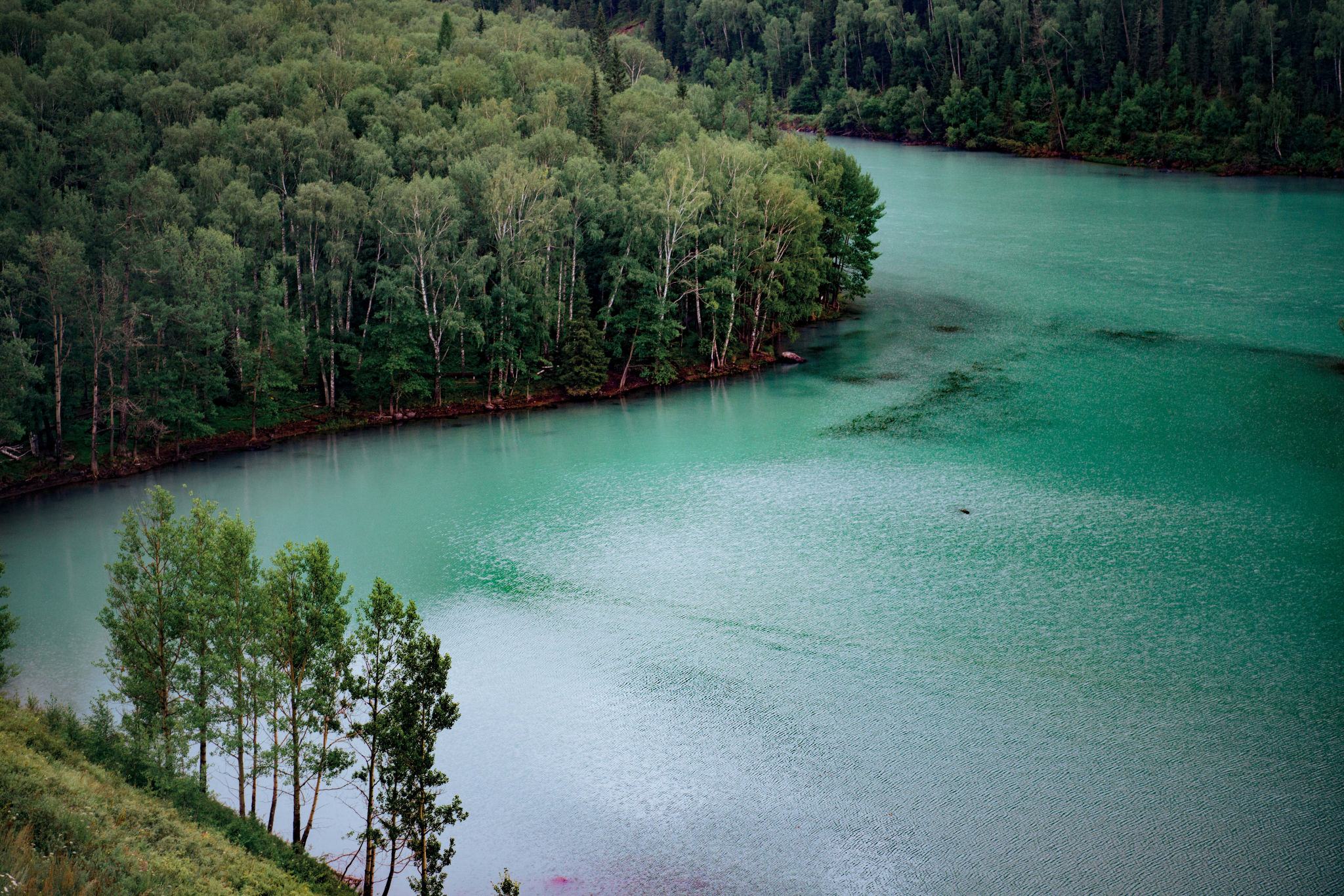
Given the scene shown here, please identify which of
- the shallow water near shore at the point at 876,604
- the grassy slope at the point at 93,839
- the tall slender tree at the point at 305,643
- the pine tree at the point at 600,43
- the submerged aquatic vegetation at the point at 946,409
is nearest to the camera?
the grassy slope at the point at 93,839

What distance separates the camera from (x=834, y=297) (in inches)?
2950

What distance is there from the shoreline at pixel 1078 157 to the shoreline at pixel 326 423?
40994mm

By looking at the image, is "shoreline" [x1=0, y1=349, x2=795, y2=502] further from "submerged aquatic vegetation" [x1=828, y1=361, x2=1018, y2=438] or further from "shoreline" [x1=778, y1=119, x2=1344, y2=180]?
"shoreline" [x1=778, y1=119, x2=1344, y2=180]

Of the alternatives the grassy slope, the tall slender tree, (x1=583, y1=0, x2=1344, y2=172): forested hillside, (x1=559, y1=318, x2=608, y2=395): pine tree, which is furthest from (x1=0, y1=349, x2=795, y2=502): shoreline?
(x1=583, y1=0, x2=1344, y2=172): forested hillside

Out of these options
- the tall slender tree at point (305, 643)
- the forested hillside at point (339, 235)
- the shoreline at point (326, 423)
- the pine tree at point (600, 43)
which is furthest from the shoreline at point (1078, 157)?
the tall slender tree at point (305, 643)

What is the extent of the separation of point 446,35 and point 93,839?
8293 centimetres

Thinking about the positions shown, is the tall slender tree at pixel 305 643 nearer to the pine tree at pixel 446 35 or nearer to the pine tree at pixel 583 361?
the pine tree at pixel 583 361

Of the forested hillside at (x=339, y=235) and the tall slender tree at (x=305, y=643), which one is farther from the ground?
the forested hillside at (x=339, y=235)

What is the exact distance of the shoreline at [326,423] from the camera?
45500mm

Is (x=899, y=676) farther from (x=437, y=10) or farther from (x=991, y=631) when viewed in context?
(x=437, y=10)

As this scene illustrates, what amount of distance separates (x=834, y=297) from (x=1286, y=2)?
8773 centimetres

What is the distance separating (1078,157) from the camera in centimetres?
12988

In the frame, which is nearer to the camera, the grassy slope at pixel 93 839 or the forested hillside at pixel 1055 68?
the grassy slope at pixel 93 839

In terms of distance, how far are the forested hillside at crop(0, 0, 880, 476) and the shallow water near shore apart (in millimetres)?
4257
